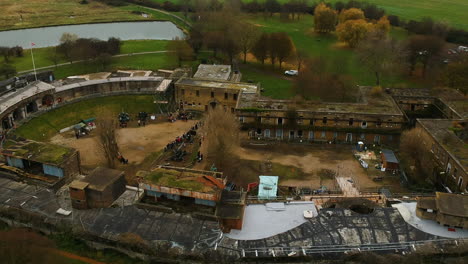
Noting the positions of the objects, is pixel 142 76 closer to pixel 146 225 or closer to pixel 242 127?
pixel 242 127

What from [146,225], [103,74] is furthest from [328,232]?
[103,74]

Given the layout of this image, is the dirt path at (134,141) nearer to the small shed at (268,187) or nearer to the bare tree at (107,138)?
the bare tree at (107,138)

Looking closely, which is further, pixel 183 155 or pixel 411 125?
pixel 411 125

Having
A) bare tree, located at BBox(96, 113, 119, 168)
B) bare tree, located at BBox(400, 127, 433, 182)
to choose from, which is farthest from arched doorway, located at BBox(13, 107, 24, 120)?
bare tree, located at BBox(400, 127, 433, 182)

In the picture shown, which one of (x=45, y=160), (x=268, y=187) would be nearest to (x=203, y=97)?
(x=268, y=187)

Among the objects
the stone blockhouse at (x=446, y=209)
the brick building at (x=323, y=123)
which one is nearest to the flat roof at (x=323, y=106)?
the brick building at (x=323, y=123)

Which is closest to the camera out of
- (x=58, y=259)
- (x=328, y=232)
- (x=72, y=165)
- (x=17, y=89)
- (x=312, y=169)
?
(x=58, y=259)
